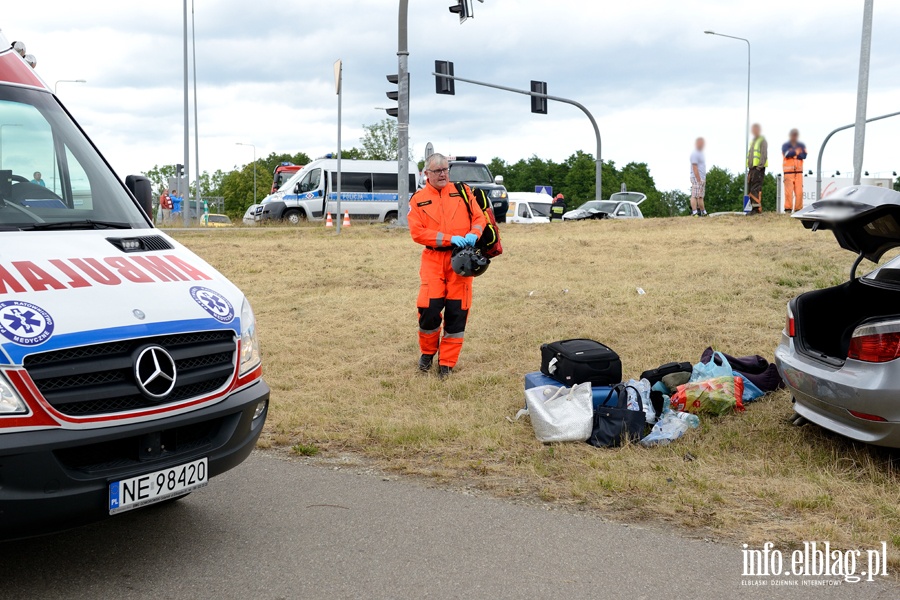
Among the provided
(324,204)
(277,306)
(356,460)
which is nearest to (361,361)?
(356,460)

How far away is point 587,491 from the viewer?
5098mm

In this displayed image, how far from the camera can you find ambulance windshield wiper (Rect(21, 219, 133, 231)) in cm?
439

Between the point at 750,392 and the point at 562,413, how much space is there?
5.55ft

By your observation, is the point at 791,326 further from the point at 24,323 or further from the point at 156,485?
the point at 24,323

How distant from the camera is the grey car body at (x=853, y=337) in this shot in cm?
491

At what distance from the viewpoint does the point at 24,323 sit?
11.3ft

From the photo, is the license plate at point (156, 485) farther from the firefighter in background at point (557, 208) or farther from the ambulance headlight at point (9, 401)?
the firefighter in background at point (557, 208)

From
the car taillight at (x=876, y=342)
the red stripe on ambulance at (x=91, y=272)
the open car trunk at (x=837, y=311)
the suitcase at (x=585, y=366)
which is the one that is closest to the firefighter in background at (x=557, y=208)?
the suitcase at (x=585, y=366)

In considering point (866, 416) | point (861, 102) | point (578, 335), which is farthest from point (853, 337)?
point (861, 102)

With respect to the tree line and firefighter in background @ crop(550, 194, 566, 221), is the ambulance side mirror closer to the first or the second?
firefighter in background @ crop(550, 194, 566, 221)

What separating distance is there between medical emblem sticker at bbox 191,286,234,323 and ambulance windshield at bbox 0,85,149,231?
90 cm

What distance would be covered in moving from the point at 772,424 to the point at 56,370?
189 inches

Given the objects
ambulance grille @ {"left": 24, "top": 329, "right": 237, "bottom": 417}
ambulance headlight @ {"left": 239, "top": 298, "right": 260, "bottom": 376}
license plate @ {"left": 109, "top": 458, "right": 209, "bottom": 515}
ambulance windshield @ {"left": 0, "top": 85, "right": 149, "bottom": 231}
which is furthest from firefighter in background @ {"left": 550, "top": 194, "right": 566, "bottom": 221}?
license plate @ {"left": 109, "top": 458, "right": 209, "bottom": 515}

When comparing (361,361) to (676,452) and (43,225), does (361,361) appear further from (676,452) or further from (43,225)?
(43,225)
